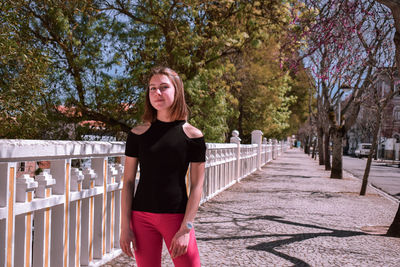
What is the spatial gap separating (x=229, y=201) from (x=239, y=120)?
1888 centimetres

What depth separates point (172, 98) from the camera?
2525 mm

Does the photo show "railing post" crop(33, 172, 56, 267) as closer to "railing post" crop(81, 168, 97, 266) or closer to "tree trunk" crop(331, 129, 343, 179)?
"railing post" crop(81, 168, 97, 266)

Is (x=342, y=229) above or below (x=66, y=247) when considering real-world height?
below

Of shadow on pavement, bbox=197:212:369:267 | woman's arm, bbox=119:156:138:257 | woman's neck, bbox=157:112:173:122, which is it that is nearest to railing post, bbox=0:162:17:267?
woman's arm, bbox=119:156:138:257

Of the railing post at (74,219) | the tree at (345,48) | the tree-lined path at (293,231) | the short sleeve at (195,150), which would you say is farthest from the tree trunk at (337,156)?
the short sleeve at (195,150)

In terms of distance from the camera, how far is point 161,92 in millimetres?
2506

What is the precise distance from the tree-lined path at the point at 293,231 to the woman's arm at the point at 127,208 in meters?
2.55

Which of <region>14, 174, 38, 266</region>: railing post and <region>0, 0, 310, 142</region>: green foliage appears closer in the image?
<region>14, 174, 38, 266</region>: railing post

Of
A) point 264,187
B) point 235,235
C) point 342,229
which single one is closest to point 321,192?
point 264,187

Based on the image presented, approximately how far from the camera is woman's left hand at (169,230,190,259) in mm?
2316

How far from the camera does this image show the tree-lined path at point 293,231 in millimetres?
5316

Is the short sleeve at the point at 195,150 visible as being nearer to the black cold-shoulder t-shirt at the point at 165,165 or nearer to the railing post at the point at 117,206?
the black cold-shoulder t-shirt at the point at 165,165

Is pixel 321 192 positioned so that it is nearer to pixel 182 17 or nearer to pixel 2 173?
pixel 182 17

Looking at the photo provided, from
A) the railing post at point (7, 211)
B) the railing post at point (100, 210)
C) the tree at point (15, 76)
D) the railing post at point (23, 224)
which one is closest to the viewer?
the railing post at point (7, 211)
